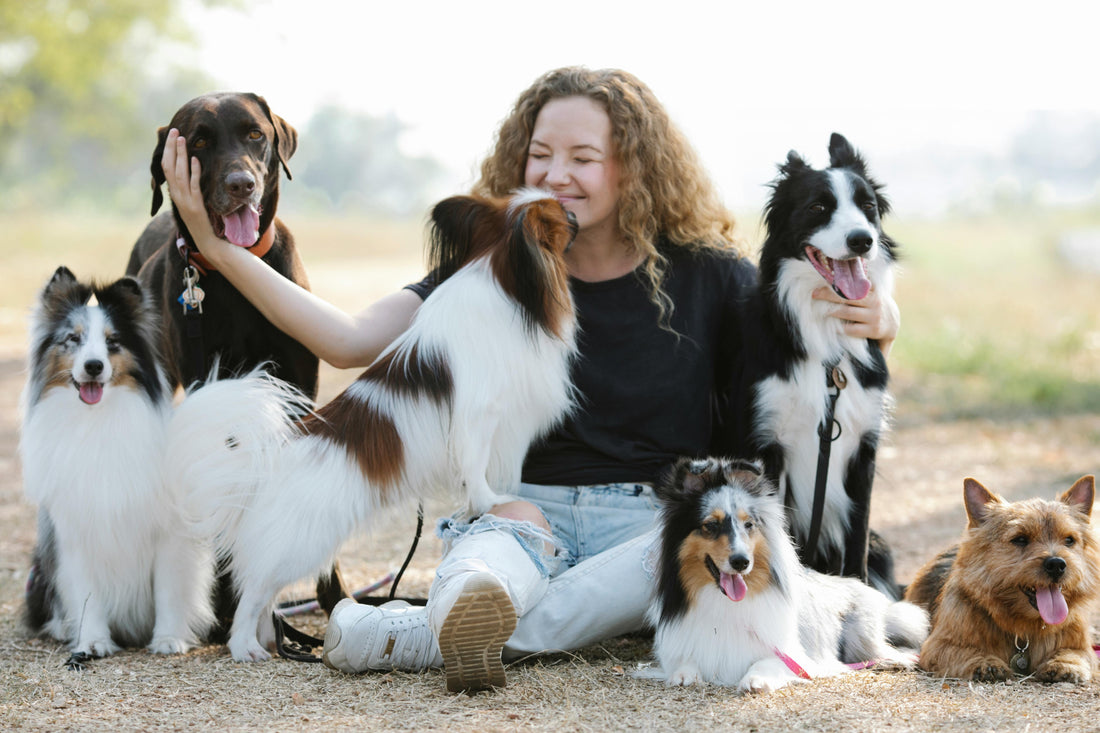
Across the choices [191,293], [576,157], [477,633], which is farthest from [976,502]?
[191,293]

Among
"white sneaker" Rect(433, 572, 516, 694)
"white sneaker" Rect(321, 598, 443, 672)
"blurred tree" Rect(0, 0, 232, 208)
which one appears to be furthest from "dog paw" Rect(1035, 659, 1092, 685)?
"blurred tree" Rect(0, 0, 232, 208)

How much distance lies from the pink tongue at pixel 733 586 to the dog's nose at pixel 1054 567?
787 mm

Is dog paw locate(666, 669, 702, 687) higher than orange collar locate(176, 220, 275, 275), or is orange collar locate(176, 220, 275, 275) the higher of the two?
orange collar locate(176, 220, 275, 275)

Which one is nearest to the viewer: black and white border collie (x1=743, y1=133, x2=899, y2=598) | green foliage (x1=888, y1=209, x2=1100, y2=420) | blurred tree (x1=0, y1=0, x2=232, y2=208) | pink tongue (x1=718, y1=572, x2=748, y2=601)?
pink tongue (x1=718, y1=572, x2=748, y2=601)

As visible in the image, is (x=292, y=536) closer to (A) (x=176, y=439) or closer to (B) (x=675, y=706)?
(A) (x=176, y=439)

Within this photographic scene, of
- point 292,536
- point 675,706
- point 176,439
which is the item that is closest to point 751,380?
point 675,706

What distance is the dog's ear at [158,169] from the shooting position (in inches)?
131

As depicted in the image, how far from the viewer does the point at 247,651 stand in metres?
3.16

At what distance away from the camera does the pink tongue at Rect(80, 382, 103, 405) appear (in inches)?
125

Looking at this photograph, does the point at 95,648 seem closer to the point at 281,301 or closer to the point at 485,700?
the point at 281,301

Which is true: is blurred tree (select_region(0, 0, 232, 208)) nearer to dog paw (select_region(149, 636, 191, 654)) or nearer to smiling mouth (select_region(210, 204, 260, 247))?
smiling mouth (select_region(210, 204, 260, 247))

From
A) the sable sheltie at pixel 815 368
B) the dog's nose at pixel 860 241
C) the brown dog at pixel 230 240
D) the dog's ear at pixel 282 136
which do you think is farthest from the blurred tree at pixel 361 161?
the dog's nose at pixel 860 241

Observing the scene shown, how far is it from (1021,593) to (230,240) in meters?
2.55

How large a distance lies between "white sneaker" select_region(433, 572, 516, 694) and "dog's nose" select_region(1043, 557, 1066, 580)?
1.42 m
